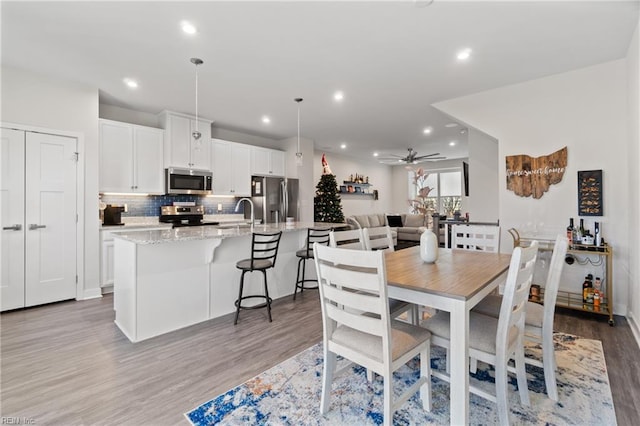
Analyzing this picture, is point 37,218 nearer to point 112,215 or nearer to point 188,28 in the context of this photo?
point 112,215

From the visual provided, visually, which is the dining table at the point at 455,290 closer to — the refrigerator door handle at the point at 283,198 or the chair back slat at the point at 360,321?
the chair back slat at the point at 360,321

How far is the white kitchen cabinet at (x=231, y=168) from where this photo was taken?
5.45m

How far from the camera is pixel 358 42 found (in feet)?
9.07

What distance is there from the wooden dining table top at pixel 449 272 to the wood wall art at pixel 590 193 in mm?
1764

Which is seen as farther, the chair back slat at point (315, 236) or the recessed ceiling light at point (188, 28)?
the chair back slat at point (315, 236)

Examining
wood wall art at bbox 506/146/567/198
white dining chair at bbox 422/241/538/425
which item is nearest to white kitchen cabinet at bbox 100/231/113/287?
white dining chair at bbox 422/241/538/425

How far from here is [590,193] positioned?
322 cm

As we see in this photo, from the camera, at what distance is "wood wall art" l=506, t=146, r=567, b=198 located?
346cm

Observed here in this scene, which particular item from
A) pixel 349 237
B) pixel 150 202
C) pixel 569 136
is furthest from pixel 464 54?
pixel 150 202

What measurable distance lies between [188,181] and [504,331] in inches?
190

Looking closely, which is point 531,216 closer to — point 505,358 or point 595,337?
point 595,337

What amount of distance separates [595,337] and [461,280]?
2.12m

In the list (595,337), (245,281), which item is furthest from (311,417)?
(595,337)

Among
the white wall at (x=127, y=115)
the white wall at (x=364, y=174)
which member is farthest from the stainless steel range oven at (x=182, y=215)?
the white wall at (x=364, y=174)
